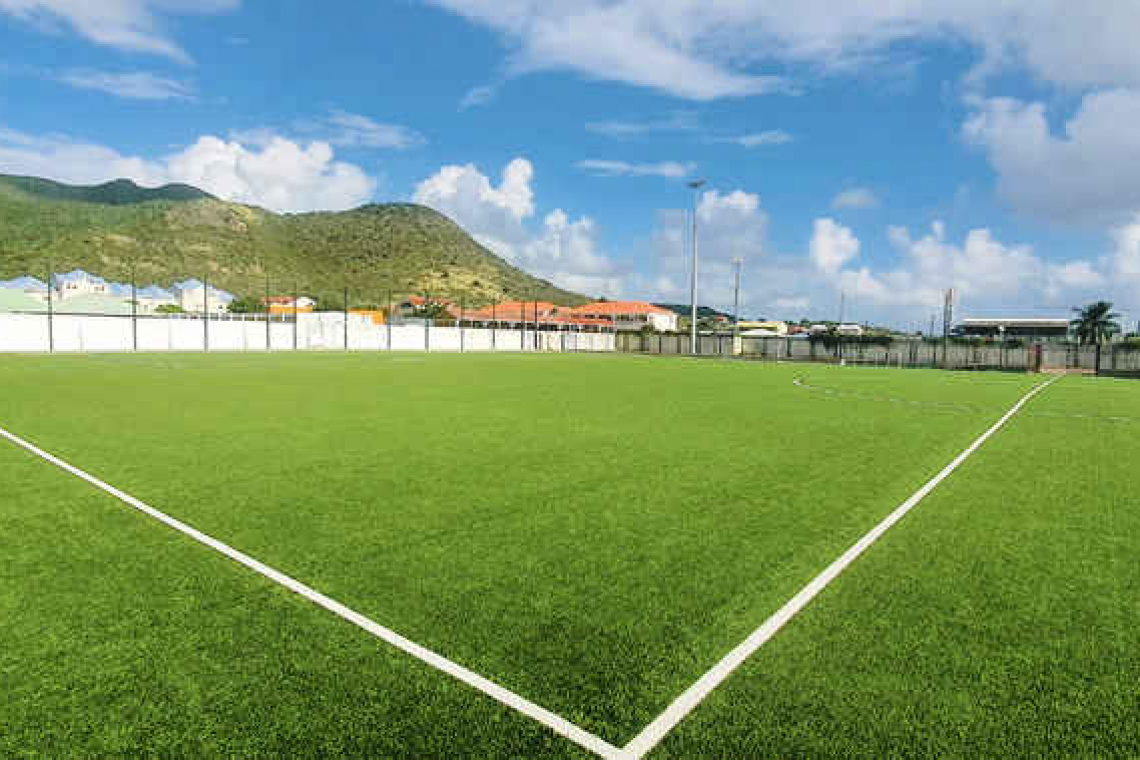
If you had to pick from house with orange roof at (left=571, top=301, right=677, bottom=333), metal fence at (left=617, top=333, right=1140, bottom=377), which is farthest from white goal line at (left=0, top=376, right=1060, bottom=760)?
house with orange roof at (left=571, top=301, right=677, bottom=333)

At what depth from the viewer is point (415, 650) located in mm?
3383

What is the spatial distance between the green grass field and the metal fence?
41356 millimetres

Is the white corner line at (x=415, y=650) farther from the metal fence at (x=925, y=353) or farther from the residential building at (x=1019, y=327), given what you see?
the residential building at (x=1019, y=327)

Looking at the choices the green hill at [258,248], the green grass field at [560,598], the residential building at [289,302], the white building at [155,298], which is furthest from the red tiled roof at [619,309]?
the green grass field at [560,598]

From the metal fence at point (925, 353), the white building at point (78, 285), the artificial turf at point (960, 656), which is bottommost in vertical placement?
the artificial turf at point (960, 656)

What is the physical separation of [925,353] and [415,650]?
5229 cm

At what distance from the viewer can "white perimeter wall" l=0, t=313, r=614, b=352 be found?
39441 millimetres

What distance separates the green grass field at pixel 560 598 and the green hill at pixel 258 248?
95.5 metres

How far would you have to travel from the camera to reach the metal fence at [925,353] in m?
42.6

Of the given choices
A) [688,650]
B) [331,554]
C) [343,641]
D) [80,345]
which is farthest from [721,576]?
[80,345]

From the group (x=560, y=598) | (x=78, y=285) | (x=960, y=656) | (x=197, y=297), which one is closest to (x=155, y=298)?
(x=197, y=297)

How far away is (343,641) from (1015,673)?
3400 mm

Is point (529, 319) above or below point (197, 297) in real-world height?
below

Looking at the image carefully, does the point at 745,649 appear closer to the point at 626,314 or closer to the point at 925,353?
the point at 925,353
